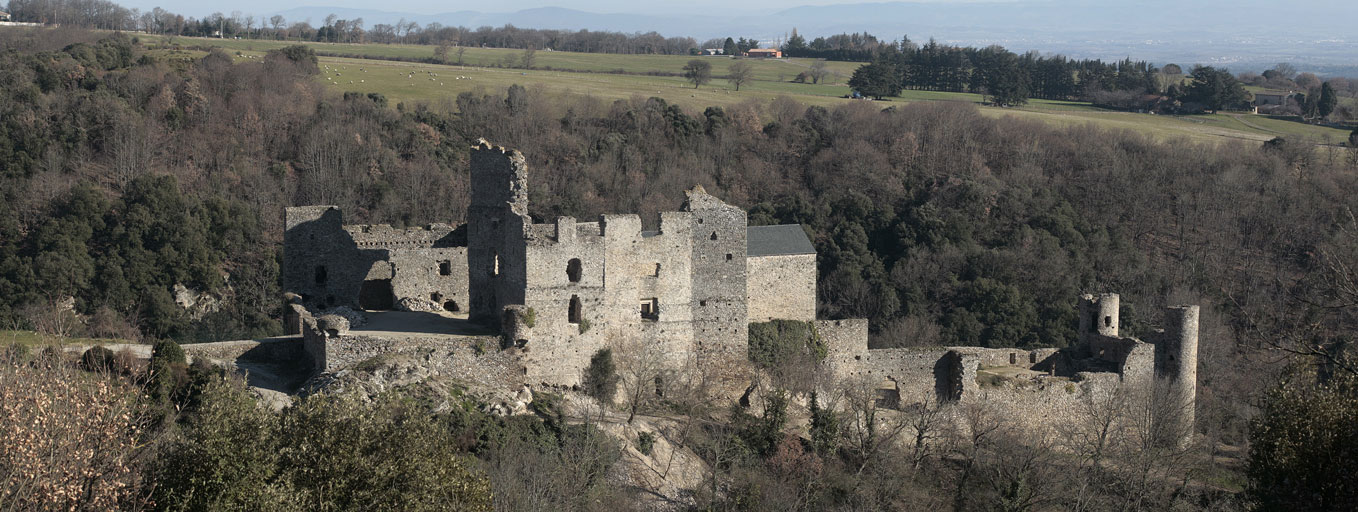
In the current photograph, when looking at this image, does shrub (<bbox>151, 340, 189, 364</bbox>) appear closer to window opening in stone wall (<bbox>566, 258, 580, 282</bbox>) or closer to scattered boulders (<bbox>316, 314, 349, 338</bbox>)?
scattered boulders (<bbox>316, 314, 349, 338</bbox>)

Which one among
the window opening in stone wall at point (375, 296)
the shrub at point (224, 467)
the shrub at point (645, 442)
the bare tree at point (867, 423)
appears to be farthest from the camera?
the window opening in stone wall at point (375, 296)

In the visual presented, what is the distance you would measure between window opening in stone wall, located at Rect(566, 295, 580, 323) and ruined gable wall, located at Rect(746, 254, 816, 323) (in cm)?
757

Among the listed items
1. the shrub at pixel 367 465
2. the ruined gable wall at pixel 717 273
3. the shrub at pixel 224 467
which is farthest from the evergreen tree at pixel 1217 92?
the shrub at pixel 224 467

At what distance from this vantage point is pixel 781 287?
1609 inches

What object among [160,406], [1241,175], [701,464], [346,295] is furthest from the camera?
[1241,175]

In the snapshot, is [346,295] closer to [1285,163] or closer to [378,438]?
[378,438]

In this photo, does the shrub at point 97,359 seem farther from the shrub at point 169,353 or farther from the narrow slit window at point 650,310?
the narrow slit window at point 650,310

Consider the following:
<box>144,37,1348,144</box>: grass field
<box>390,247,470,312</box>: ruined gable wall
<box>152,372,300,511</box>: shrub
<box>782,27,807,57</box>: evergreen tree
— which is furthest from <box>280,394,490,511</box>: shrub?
<box>782,27,807,57</box>: evergreen tree

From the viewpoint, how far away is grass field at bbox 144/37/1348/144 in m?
81.6

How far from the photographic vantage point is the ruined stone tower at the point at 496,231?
33594 mm

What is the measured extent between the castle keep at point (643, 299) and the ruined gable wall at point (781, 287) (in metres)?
0.04

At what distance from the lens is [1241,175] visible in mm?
69375

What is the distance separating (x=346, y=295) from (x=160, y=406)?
10.6m

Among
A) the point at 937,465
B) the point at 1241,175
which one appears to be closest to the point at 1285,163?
the point at 1241,175
